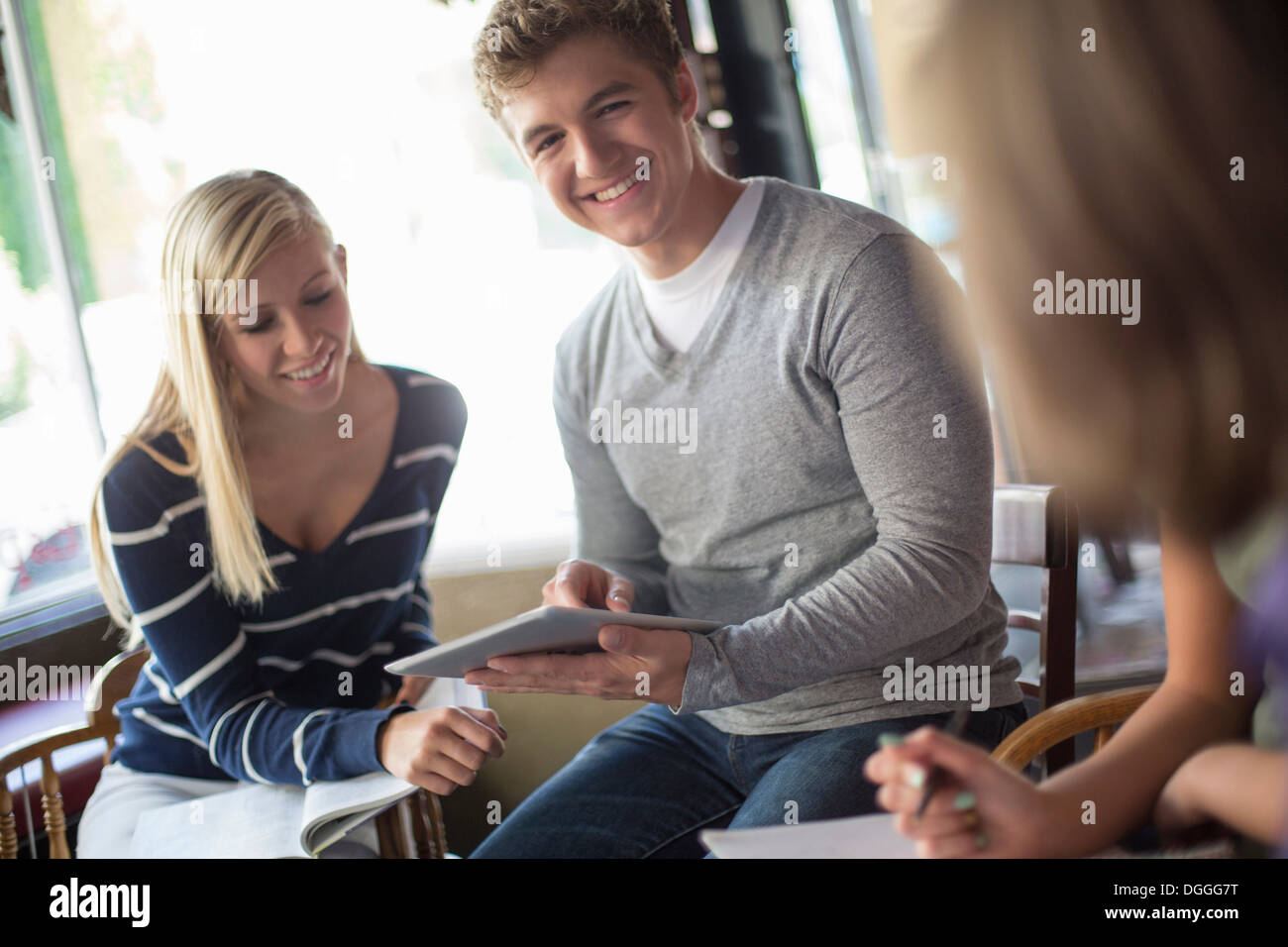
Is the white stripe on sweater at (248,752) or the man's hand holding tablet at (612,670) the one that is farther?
the white stripe on sweater at (248,752)

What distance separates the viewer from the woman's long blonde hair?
39.8 inches

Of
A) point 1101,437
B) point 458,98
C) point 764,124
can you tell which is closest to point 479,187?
point 458,98

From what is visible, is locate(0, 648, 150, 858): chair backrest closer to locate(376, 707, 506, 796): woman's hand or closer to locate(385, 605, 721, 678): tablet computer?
locate(376, 707, 506, 796): woman's hand

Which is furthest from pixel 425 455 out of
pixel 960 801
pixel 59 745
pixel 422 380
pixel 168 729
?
pixel 960 801

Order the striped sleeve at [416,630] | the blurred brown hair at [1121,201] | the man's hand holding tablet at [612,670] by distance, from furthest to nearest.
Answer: the striped sleeve at [416,630]
the man's hand holding tablet at [612,670]
the blurred brown hair at [1121,201]

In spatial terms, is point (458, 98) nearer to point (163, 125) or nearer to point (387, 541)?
point (163, 125)

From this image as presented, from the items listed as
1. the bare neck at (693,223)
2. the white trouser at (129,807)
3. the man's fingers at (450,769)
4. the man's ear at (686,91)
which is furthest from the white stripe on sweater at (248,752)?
the man's ear at (686,91)

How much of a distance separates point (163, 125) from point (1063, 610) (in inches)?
51.0

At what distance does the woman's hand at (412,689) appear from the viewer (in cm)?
108

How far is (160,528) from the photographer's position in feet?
3.32

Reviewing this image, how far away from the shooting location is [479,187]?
1463 millimetres

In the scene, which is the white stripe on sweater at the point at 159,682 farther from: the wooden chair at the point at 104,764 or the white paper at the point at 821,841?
the white paper at the point at 821,841

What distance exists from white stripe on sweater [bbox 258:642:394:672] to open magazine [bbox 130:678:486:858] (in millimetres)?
134
